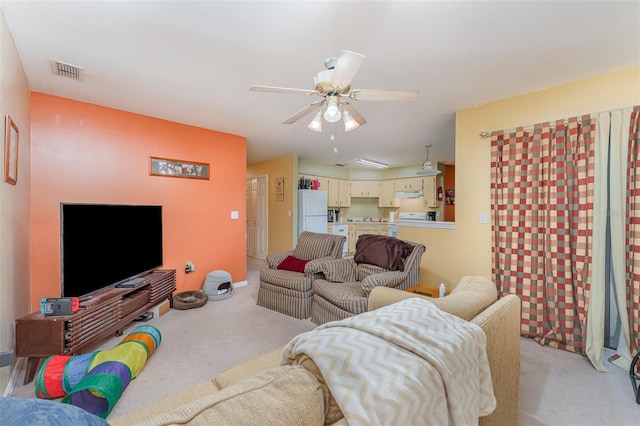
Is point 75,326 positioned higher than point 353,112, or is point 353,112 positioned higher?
point 353,112

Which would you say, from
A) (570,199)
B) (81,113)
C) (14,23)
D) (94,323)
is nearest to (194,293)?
(94,323)

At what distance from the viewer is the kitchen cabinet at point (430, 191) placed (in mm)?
6496

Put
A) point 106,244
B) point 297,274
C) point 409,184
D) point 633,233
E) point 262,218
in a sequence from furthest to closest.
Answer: point 409,184, point 262,218, point 297,274, point 106,244, point 633,233

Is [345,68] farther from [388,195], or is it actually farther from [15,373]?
[388,195]

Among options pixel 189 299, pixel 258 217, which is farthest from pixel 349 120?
pixel 258 217

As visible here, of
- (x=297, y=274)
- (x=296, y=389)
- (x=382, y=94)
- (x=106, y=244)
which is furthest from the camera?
(x=297, y=274)

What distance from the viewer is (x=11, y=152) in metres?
1.95

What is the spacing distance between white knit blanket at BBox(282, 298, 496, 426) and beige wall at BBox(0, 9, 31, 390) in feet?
7.54

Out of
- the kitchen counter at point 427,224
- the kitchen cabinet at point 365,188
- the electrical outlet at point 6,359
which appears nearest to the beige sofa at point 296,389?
the electrical outlet at point 6,359

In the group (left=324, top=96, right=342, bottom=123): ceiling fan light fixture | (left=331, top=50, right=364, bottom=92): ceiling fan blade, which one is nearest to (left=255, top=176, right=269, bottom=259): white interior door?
(left=324, top=96, right=342, bottom=123): ceiling fan light fixture

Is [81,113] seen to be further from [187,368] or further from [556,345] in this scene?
[556,345]

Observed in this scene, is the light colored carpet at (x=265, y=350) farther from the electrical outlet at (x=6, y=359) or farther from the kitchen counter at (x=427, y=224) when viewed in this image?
the kitchen counter at (x=427, y=224)

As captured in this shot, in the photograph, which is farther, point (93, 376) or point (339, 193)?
point (339, 193)

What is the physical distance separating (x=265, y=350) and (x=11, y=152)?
2462mm
